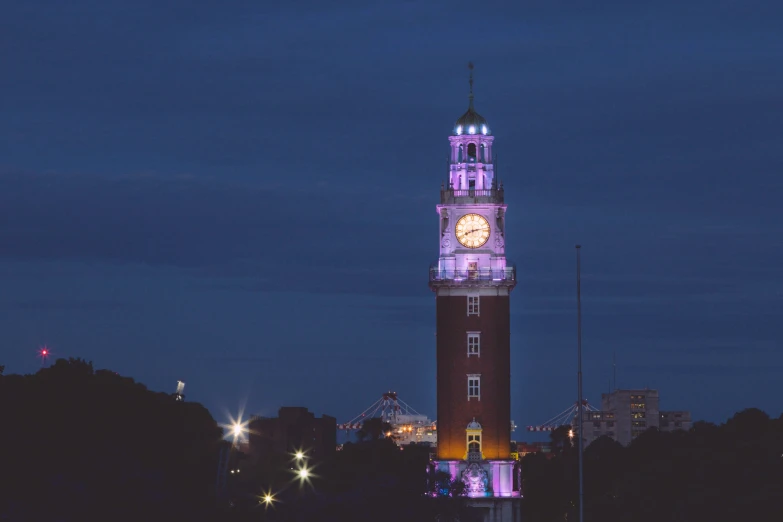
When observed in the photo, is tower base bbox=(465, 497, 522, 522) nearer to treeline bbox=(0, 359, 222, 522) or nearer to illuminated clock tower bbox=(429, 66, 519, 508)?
illuminated clock tower bbox=(429, 66, 519, 508)

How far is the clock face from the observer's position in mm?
146500

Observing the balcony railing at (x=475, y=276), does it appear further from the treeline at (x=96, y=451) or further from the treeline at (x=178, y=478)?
the treeline at (x=96, y=451)

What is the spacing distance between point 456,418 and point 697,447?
73.2 ft

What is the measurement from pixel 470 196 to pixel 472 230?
109 inches

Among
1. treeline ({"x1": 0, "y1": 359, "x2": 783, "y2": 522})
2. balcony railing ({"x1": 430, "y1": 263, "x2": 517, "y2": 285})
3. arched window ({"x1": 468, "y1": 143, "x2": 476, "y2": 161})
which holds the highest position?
arched window ({"x1": 468, "y1": 143, "x2": 476, "y2": 161})

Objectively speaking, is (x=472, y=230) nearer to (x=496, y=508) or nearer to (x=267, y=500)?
(x=496, y=508)

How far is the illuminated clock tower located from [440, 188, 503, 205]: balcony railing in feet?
0.26

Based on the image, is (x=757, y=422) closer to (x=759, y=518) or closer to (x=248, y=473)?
(x=248, y=473)

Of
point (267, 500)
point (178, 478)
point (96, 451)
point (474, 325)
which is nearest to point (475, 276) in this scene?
point (474, 325)

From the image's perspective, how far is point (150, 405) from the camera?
135875mm

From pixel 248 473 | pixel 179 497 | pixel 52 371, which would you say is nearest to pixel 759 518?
pixel 179 497

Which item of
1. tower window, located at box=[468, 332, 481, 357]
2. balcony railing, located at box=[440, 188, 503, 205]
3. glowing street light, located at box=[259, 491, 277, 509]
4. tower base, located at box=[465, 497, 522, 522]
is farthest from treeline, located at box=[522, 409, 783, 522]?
balcony railing, located at box=[440, 188, 503, 205]

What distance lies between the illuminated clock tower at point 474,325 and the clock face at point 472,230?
0.08 m

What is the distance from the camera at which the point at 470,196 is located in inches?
5753
